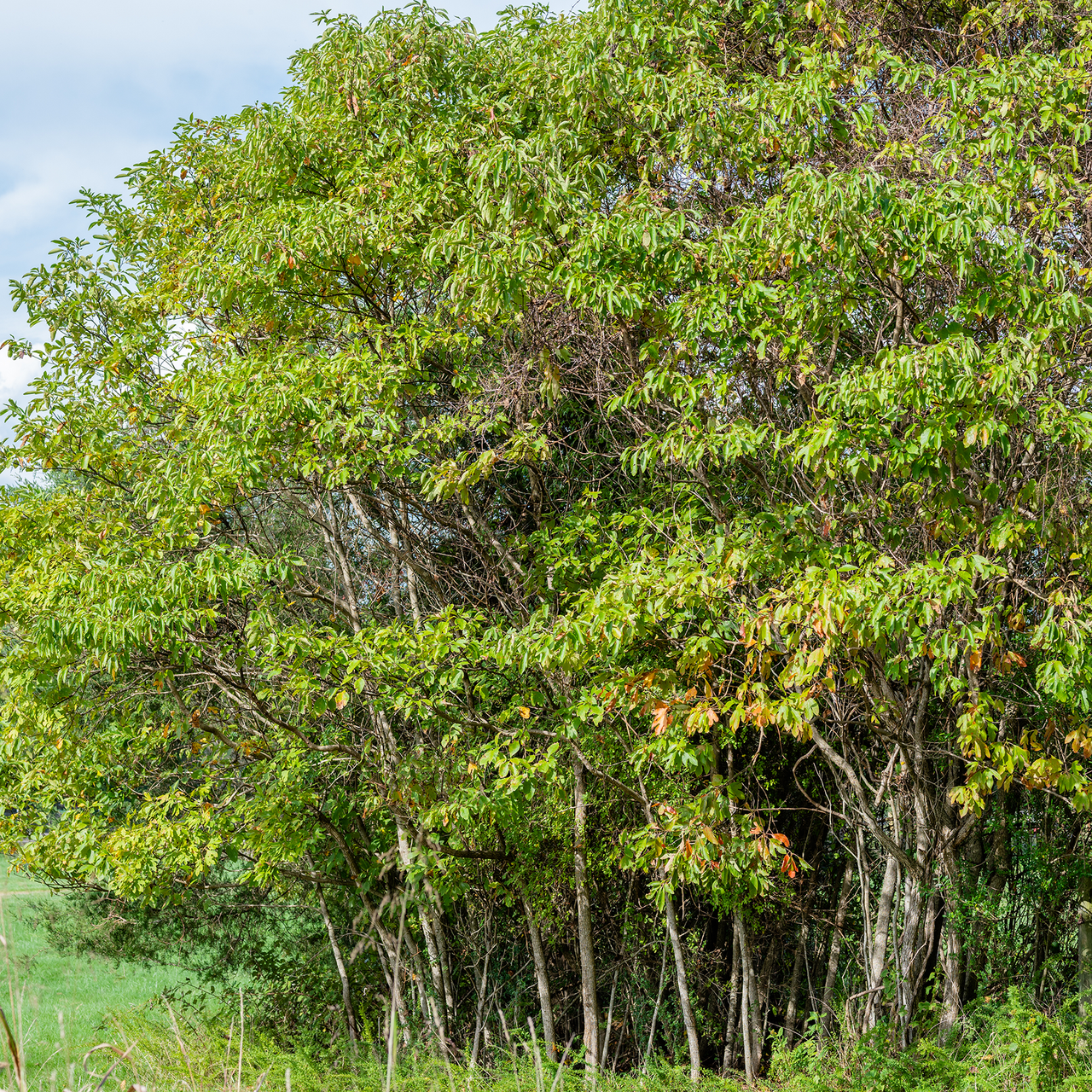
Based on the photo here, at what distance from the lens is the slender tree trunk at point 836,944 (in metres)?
6.70

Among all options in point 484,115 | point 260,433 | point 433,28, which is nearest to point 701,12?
point 484,115

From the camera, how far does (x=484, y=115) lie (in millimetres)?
5750

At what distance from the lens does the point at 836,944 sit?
22.0ft

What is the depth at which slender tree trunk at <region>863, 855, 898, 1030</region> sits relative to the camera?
5.85m

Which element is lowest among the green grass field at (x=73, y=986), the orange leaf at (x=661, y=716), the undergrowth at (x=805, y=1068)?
the green grass field at (x=73, y=986)

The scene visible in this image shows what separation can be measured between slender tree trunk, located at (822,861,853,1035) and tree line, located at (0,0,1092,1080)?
0.09 m

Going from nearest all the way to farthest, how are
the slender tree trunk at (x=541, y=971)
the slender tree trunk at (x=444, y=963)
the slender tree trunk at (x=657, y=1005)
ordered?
the slender tree trunk at (x=657, y=1005)
the slender tree trunk at (x=541, y=971)
the slender tree trunk at (x=444, y=963)

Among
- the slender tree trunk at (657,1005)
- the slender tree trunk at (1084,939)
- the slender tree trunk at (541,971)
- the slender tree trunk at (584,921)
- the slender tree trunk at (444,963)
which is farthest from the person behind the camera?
the slender tree trunk at (444,963)

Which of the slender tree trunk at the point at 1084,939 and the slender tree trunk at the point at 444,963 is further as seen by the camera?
the slender tree trunk at the point at 444,963

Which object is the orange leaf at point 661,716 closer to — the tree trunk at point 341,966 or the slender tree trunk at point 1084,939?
the slender tree trunk at point 1084,939

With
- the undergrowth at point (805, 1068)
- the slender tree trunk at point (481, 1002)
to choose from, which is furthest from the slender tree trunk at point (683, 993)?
the slender tree trunk at point (481, 1002)

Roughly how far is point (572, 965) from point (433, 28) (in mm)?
6600

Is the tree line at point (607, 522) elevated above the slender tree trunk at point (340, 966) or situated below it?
above

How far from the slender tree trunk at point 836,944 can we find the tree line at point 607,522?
0.09 m
